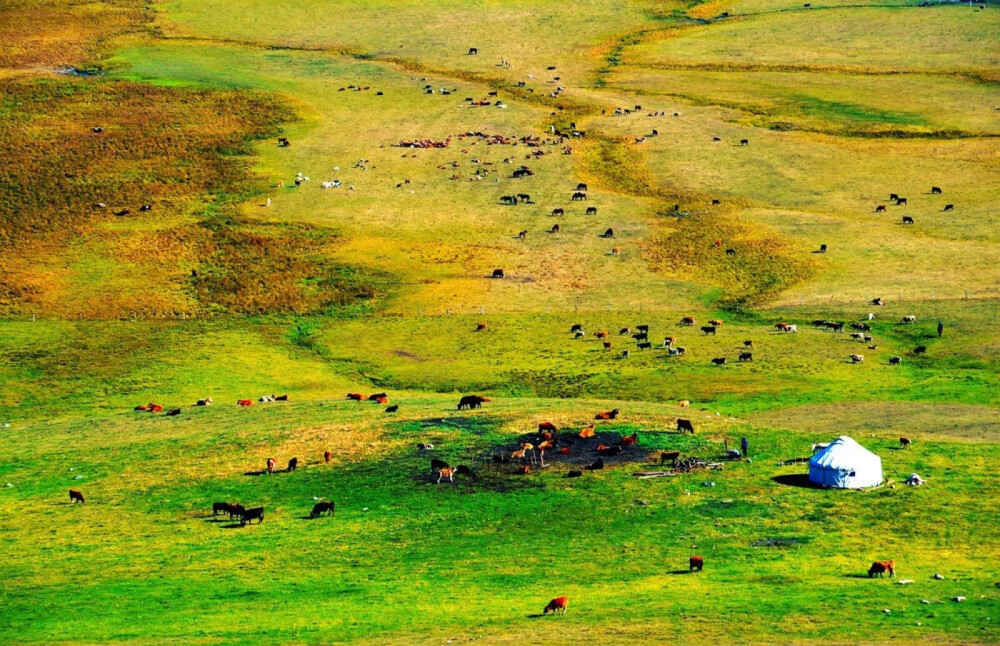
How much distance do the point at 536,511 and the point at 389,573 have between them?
888cm

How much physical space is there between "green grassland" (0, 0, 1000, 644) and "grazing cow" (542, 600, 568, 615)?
0.55 meters

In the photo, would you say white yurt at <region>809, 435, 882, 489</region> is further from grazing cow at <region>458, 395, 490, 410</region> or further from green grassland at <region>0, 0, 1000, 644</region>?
grazing cow at <region>458, 395, 490, 410</region>

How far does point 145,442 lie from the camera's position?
75375 millimetres

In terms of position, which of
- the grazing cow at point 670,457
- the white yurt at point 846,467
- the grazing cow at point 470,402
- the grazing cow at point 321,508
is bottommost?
the grazing cow at point 470,402

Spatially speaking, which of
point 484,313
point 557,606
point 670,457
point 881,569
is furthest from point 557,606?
point 484,313

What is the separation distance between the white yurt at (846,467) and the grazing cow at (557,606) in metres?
18.3

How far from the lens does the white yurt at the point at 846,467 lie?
6091 centimetres

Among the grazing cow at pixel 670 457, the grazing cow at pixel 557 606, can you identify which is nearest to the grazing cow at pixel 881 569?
the grazing cow at pixel 557 606

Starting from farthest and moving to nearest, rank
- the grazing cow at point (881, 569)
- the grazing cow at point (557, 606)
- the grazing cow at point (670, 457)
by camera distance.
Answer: the grazing cow at point (670, 457)
the grazing cow at point (881, 569)
the grazing cow at point (557, 606)

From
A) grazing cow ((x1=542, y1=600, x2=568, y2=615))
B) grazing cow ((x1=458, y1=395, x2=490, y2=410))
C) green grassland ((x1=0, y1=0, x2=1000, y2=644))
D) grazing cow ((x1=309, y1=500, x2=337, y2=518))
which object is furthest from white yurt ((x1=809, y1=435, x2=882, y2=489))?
grazing cow ((x1=458, y1=395, x2=490, y2=410))

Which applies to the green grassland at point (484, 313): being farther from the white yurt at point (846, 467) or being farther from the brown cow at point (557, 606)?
the white yurt at point (846, 467)

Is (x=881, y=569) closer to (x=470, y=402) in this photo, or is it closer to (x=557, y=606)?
(x=557, y=606)

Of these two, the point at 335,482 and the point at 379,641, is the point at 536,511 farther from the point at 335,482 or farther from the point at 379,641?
the point at 379,641

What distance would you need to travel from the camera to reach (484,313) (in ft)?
337
